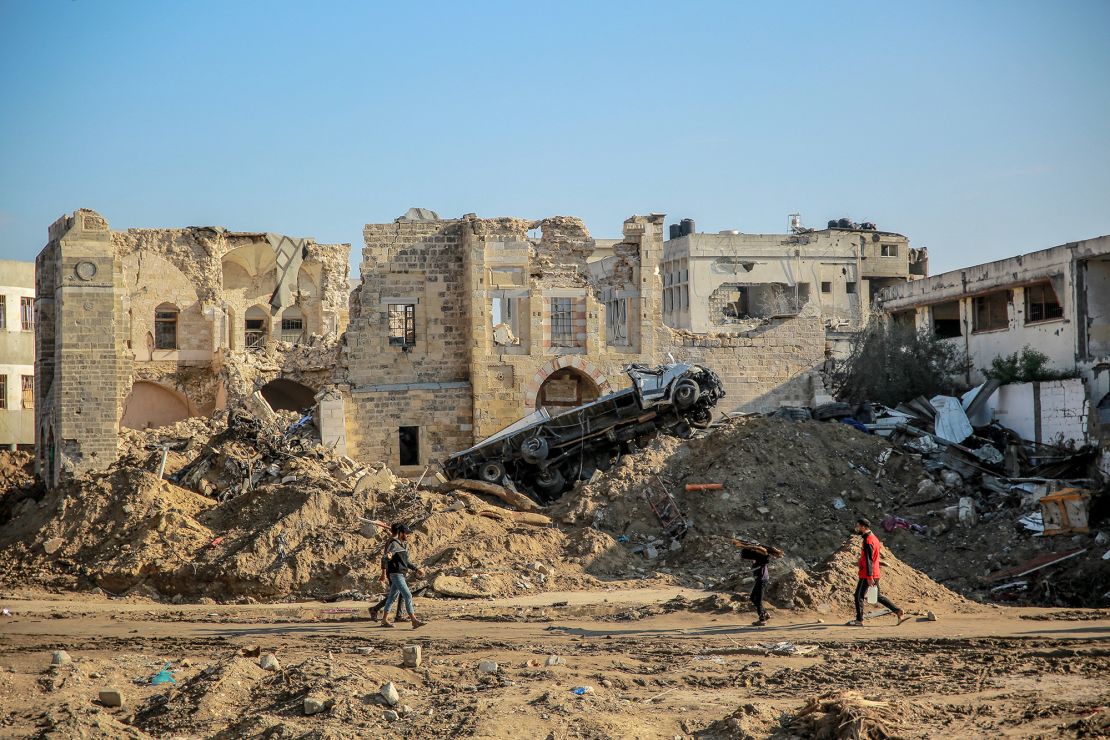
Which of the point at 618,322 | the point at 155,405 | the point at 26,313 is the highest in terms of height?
the point at 26,313

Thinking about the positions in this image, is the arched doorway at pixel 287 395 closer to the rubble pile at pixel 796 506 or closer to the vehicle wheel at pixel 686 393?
the vehicle wheel at pixel 686 393

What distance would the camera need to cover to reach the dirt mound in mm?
13883

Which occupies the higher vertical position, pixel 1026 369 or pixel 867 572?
pixel 1026 369

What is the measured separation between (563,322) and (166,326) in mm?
11987

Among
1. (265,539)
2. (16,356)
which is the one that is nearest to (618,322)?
(265,539)

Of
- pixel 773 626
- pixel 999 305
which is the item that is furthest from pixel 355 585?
pixel 999 305

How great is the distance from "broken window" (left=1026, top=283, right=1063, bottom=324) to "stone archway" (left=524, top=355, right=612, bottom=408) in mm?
9170

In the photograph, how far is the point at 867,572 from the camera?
517 inches

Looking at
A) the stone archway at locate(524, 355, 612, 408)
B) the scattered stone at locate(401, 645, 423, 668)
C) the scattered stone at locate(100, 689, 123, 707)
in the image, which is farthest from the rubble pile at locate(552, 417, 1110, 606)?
the scattered stone at locate(100, 689, 123, 707)

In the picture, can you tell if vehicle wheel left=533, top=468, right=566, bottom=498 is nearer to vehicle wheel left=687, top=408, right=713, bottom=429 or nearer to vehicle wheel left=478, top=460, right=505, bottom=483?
vehicle wheel left=478, top=460, right=505, bottom=483

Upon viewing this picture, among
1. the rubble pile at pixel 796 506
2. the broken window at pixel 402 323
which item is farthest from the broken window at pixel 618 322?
the rubble pile at pixel 796 506

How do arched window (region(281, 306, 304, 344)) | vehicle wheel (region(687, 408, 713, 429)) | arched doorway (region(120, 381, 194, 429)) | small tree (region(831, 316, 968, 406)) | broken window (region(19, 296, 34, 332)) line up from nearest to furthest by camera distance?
vehicle wheel (region(687, 408, 713, 429)), small tree (region(831, 316, 968, 406)), arched doorway (region(120, 381, 194, 429)), broken window (region(19, 296, 34, 332)), arched window (region(281, 306, 304, 344))

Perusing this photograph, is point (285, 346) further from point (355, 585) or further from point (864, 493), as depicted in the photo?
point (864, 493)

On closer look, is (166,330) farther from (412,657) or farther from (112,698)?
(112,698)
